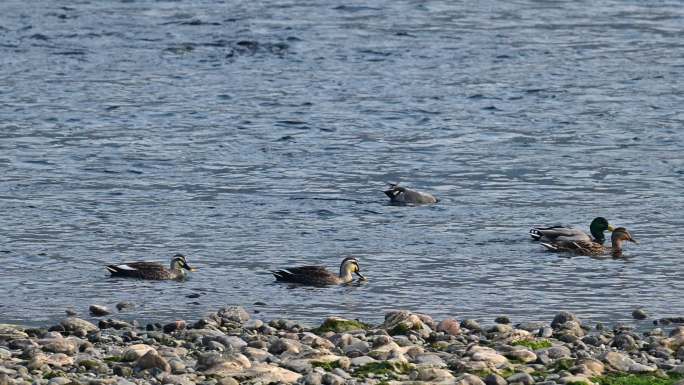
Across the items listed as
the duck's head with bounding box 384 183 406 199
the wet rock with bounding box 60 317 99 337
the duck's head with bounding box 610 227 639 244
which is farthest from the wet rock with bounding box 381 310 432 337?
the duck's head with bounding box 384 183 406 199

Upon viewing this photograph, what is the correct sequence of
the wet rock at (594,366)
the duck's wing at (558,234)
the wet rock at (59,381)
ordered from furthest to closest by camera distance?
1. the duck's wing at (558,234)
2. the wet rock at (594,366)
3. the wet rock at (59,381)

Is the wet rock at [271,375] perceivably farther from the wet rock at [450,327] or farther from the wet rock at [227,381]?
the wet rock at [450,327]

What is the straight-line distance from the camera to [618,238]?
18.1 m

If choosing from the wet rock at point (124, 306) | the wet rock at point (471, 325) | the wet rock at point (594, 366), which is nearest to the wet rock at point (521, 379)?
the wet rock at point (594, 366)

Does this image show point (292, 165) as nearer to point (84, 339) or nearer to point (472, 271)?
point (472, 271)

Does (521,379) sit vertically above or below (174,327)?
above

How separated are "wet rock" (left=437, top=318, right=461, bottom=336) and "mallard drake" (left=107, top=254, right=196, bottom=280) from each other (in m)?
3.49

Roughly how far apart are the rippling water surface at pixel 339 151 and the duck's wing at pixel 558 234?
0.15 m

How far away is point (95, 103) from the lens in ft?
90.6

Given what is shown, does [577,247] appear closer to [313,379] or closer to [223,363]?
[223,363]

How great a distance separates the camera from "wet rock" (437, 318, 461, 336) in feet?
44.6

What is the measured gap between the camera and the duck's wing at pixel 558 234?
18125 millimetres

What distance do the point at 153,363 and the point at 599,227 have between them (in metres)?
8.47

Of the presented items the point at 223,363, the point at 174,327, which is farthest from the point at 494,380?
the point at 174,327
